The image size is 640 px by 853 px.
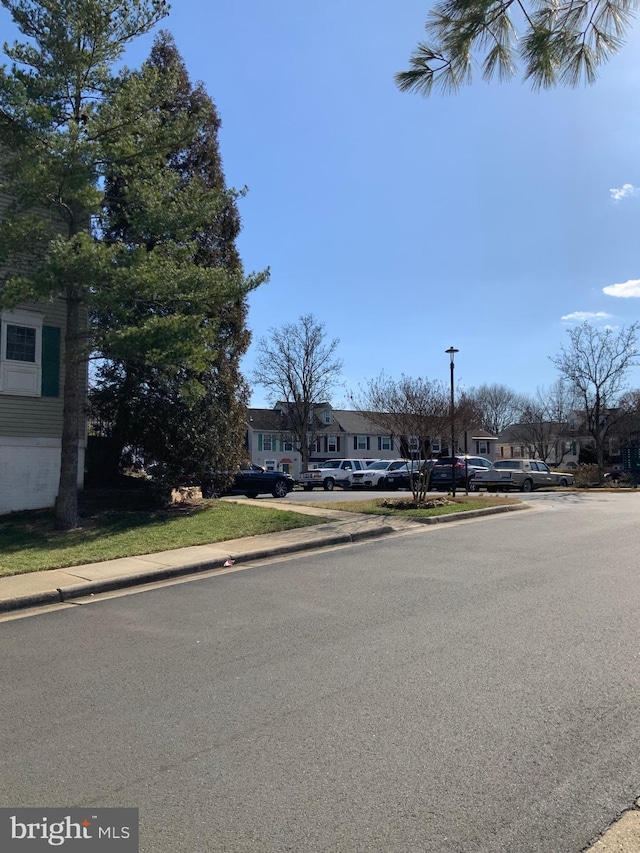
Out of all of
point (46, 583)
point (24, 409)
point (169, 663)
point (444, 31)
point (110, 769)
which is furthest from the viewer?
point (24, 409)

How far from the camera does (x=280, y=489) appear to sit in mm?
26766

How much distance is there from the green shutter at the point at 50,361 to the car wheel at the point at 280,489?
12.0 m

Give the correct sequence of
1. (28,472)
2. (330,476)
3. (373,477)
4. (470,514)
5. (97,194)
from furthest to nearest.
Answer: (330,476) → (373,477) → (470,514) → (28,472) → (97,194)

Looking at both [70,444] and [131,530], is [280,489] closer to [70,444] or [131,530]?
[131,530]

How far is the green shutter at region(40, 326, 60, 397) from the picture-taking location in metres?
15.8

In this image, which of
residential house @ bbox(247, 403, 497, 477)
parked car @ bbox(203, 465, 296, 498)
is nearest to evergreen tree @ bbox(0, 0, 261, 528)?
parked car @ bbox(203, 465, 296, 498)

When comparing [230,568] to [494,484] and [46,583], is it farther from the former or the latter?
[494,484]

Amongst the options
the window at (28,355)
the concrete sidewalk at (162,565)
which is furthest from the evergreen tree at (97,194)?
the concrete sidewalk at (162,565)

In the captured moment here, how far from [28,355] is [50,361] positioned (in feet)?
1.64

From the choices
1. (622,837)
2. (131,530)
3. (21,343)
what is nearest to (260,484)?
(21,343)

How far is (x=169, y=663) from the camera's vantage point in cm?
576

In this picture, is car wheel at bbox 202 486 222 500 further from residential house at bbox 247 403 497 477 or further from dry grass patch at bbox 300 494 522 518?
residential house at bbox 247 403 497 477

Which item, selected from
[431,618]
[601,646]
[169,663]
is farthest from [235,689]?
[601,646]

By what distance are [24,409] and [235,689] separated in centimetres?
1228
